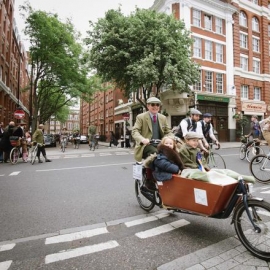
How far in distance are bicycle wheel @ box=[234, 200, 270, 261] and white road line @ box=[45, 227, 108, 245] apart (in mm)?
1756

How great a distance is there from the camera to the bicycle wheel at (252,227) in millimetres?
2336

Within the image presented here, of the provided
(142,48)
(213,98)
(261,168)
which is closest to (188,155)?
(261,168)

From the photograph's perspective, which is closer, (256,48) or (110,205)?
(110,205)

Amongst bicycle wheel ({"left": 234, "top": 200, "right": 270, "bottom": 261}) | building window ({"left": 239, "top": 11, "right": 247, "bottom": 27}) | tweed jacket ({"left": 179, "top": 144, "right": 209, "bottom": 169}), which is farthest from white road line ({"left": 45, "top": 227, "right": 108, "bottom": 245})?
building window ({"left": 239, "top": 11, "right": 247, "bottom": 27})

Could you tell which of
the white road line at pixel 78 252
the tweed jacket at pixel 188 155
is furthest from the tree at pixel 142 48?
the white road line at pixel 78 252

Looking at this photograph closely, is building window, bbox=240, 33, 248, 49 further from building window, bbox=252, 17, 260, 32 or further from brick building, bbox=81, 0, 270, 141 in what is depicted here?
building window, bbox=252, 17, 260, 32

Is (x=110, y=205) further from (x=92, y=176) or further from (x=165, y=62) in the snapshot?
(x=165, y=62)

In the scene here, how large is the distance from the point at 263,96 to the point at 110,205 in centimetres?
2971

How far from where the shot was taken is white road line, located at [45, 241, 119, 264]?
97.9 inches

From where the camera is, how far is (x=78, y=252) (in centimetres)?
261

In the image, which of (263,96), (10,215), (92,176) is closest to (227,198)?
(10,215)

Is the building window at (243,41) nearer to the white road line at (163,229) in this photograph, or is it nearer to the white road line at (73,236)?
the white road line at (163,229)

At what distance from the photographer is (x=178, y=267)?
2.26 meters

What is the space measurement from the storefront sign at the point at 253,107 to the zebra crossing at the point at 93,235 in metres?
26.2
